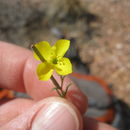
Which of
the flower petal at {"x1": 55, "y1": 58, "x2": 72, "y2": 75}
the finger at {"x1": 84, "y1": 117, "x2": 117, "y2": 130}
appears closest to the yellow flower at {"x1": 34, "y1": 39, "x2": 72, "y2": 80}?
the flower petal at {"x1": 55, "y1": 58, "x2": 72, "y2": 75}

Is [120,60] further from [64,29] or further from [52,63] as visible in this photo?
[52,63]

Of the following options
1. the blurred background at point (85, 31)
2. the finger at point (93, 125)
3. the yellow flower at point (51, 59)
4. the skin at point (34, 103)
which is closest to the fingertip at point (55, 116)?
the skin at point (34, 103)

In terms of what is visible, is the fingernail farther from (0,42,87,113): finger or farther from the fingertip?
(0,42,87,113): finger

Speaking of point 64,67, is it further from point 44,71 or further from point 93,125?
point 93,125

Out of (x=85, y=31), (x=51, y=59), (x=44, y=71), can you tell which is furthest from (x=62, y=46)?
(x=85, y=31)

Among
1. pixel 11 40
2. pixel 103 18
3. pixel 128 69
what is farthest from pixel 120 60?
pixel 11 40

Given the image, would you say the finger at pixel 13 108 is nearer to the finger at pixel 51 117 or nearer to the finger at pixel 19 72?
the finger at pixel 19 72
